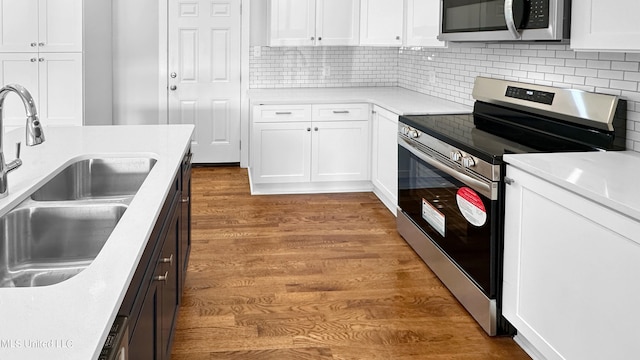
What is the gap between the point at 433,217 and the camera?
11.6 feet

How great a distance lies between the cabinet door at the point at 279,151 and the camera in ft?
18.0

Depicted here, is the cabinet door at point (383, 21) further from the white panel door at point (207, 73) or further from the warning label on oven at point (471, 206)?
the warning label on oven at point (471, 206)

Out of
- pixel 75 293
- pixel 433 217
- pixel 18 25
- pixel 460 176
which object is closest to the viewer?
pixel 75 293

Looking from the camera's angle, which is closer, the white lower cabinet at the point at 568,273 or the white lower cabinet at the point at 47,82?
the white lower cabinet at the point at 568,273

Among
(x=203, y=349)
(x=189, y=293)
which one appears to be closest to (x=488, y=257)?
(x=203, y=349)

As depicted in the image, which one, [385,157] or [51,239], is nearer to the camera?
[51,239]

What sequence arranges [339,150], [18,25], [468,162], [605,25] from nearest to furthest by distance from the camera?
[605,25]
[468,162]
[339,150]
[18,25]

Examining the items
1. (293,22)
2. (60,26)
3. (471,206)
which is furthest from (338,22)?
Answer: (471,206)

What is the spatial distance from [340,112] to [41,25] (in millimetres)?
2812

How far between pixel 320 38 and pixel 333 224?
6.89 feet

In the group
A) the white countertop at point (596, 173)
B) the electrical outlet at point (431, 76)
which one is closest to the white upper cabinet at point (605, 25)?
the white countertop at point (596, 173)

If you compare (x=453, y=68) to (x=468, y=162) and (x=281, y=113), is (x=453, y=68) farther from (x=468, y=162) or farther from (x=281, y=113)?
(x=468, y=162)

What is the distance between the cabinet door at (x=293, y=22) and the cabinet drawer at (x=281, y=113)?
81 cm

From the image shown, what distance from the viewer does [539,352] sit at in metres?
2.64
